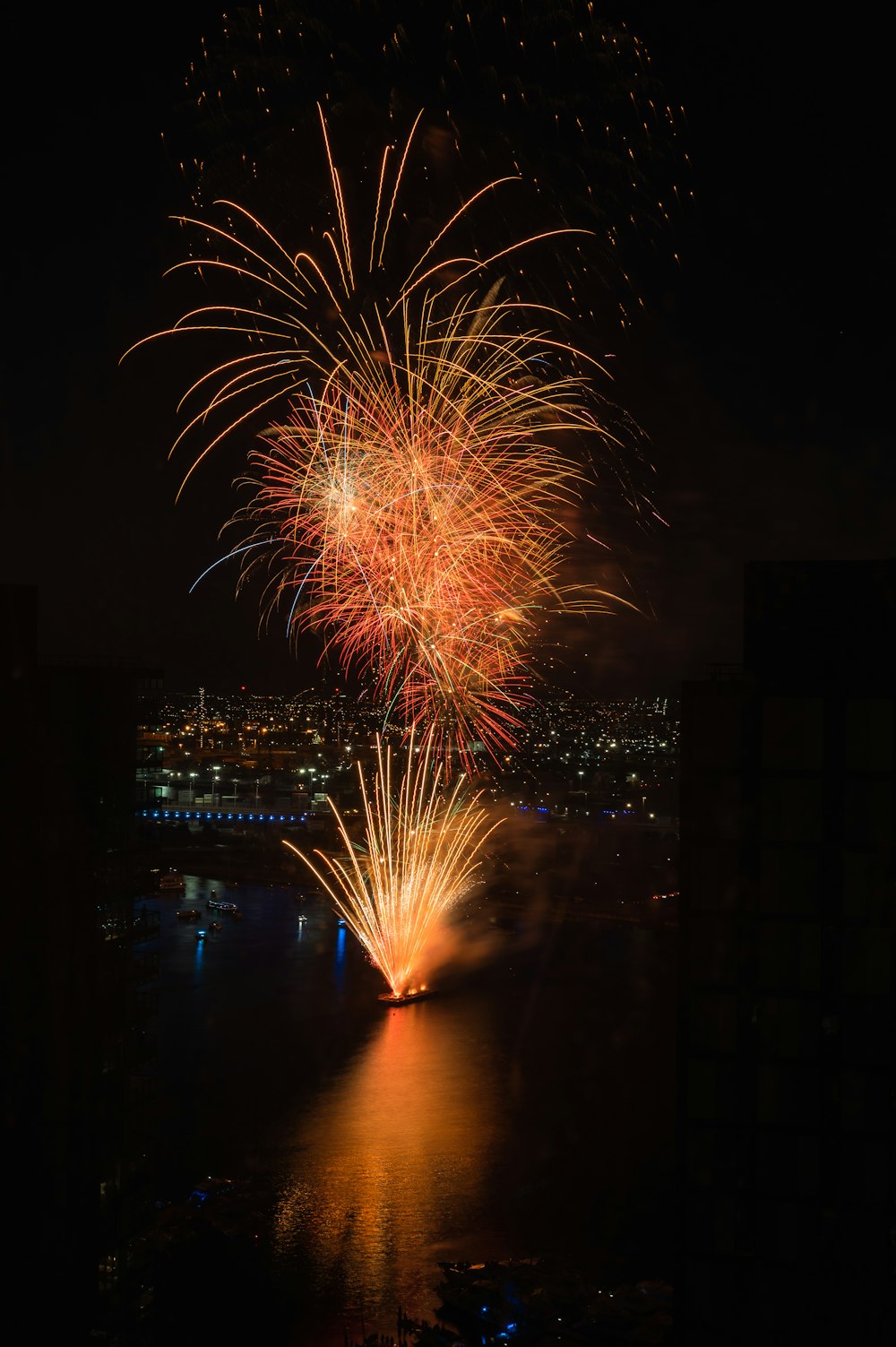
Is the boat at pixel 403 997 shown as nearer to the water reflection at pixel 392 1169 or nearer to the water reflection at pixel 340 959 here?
the water reflection at pixel 340 959

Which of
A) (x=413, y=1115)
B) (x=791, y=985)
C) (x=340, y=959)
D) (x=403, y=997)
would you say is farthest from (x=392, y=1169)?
(x=340, y=959)

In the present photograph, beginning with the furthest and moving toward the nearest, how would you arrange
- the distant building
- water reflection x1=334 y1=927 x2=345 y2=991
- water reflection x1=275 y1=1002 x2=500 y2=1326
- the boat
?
water reflection x1=334 y1=927 x2=345 y2=991 → the boat → water reflection x1=275 y1=1002 x2=500 y2=1326 → the distant building

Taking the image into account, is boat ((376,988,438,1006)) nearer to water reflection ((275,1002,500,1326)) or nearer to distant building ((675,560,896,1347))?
water reflection ((275,1002,500,1326))

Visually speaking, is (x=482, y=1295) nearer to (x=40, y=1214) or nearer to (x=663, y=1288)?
(x=663, y=1288)

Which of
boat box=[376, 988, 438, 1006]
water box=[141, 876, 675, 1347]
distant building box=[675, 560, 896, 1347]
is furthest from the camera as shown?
boat box=[376, 988, 438, 1006]

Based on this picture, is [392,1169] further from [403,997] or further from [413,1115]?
[403,997]

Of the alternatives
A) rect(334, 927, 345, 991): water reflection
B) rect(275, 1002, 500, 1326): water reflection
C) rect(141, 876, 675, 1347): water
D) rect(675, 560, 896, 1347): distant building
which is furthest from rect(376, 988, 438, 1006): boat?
rect(675, 560, 896, 1347): distant building
